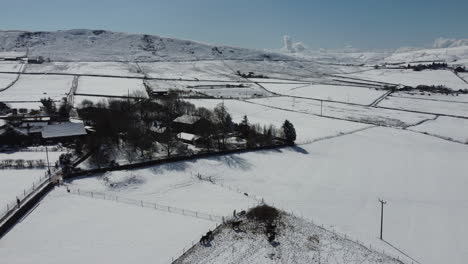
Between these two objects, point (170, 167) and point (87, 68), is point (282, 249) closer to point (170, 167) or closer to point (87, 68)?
point (170, 167)

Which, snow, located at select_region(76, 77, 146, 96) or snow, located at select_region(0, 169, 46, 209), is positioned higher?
snow, located at select_region(76, 77, 146, 96)

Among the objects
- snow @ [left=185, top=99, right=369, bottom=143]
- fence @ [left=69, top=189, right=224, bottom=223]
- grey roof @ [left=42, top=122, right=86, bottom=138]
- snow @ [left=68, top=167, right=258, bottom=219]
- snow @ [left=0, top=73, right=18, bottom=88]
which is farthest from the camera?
snow @ [left=0, top=73, right=18, bottom=88]

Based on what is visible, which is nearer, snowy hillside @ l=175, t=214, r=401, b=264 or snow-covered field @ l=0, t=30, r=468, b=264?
snowy hillside @ l=175, t=214, r=401, b=264

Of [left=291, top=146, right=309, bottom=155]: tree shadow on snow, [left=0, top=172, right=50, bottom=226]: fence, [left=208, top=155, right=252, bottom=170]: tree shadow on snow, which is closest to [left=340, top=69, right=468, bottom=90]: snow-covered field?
[left=291, top=146, right=309, bottom=155]: tree shadow on snow

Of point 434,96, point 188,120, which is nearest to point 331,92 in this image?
point 434,96

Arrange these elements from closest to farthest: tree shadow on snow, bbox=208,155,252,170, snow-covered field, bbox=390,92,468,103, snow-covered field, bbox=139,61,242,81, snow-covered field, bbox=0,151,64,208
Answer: snow-covered field, bbox=0,151,64,208
tree shadow on snow, bbox=208,155,252,170
snow-covered field, bbox=390,92,468,103
snow-covered field, bbox=139,61,242,81

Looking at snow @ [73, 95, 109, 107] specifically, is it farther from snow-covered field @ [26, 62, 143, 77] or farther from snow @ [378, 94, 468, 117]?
snow @ [378, 94, 468, 117]
